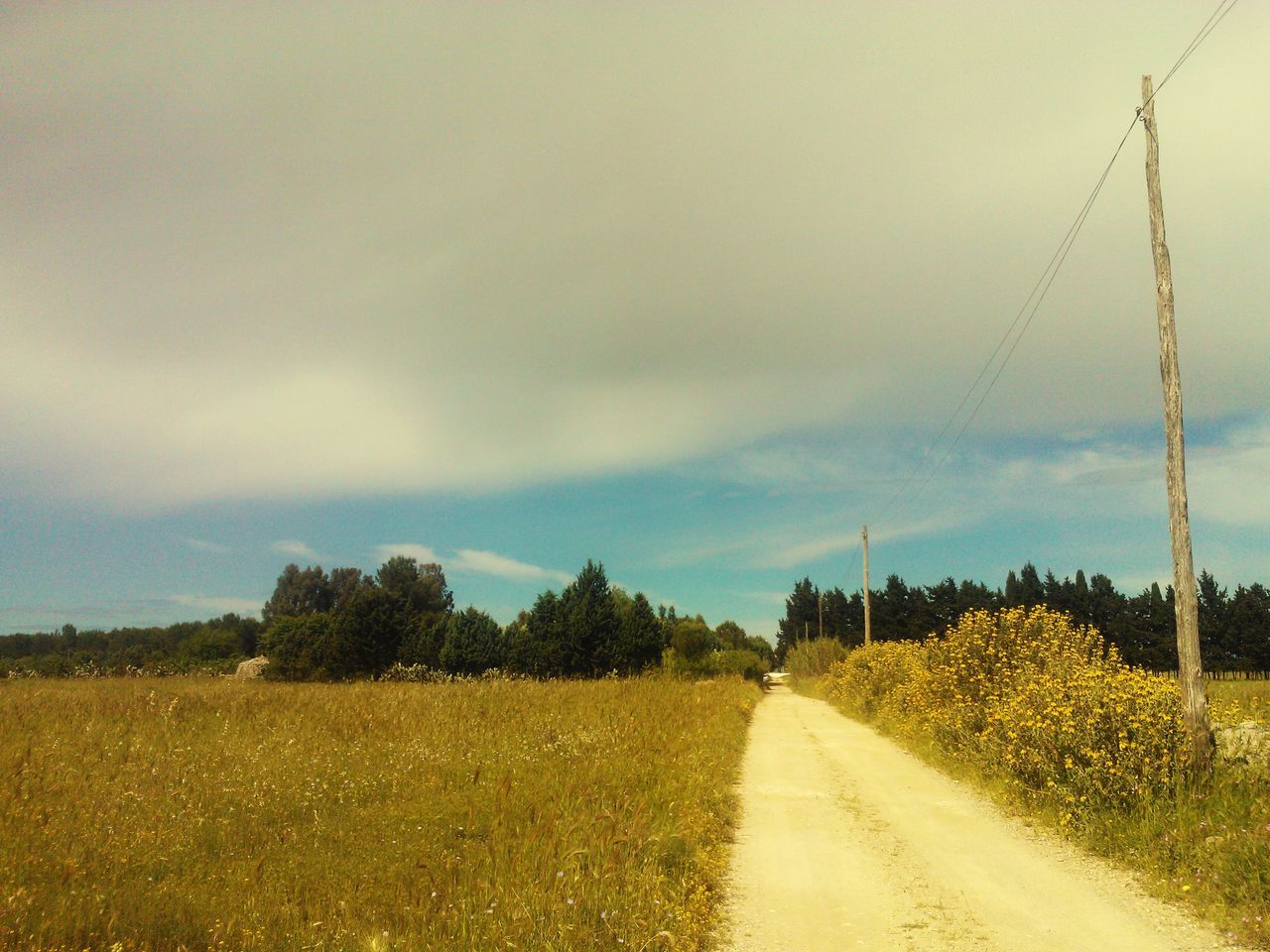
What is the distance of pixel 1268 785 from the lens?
309 inches

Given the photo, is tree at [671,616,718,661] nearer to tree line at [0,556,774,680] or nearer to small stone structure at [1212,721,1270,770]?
tree line at [0,556,774,680]

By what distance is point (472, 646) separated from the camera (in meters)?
46.1

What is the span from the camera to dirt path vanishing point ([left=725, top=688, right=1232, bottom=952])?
5.39 metres

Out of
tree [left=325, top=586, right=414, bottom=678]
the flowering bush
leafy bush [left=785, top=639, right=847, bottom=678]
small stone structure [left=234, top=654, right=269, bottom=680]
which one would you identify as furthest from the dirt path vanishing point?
tree [left=325, top=586, right=414, bottom=678]

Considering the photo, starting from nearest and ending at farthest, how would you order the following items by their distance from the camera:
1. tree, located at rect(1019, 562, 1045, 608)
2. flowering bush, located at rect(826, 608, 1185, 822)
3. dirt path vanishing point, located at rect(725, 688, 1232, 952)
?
dirt path vanishing point, located at rect(725, 688, 1232, 952) < flowering bush, located at rect(826, 608, 1185, 822) < tree, located at rect(1019, 562, 1045, 608)

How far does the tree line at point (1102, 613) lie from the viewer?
85.6 metres

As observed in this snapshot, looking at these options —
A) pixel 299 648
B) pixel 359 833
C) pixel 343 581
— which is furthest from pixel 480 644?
pixel 343 581

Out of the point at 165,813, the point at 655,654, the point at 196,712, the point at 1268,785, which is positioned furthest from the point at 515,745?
the point at 655,654

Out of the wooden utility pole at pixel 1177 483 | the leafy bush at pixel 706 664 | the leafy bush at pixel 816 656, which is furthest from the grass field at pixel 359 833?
the leafy bush at pixel 816 656

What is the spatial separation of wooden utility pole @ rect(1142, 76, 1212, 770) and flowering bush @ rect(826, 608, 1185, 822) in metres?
0.30

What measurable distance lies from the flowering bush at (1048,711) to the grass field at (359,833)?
4.25 metres

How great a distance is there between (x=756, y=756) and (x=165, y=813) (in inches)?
434

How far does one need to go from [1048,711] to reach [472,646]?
1593 inches

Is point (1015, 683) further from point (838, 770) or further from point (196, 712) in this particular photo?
point (196, 712)
